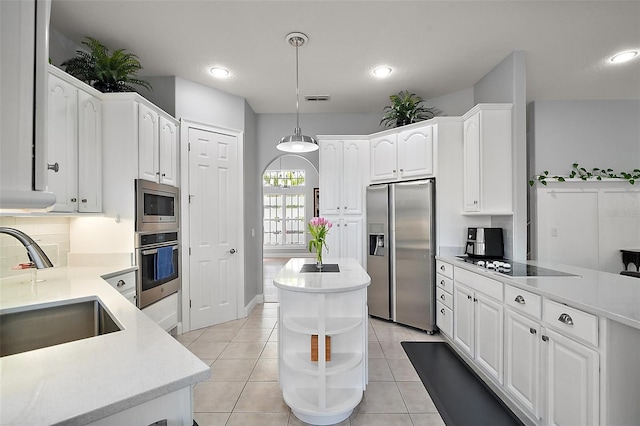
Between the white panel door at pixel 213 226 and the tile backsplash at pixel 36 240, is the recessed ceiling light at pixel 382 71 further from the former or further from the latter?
the tile backsplash at pixel 36 240

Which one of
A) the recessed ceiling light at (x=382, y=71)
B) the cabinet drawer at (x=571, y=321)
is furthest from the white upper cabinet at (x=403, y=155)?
the cabinet drawer at (x=571, y=321)

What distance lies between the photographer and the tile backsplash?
208cm

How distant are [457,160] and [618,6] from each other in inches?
65.2

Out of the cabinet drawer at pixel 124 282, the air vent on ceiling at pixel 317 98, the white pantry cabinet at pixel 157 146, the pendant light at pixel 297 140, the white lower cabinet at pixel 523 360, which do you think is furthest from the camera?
the air vent on ceiling at pixel 317 98

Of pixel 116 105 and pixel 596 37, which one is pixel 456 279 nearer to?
pixel 596 37

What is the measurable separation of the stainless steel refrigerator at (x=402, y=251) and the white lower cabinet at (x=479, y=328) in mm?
585

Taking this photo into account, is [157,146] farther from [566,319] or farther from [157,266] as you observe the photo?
[566,319]

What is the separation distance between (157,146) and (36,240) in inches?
50.0

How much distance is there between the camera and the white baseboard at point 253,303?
4155 mm

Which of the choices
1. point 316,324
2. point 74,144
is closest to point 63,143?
point 74,144

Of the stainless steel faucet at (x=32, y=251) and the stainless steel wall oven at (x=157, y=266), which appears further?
the stainless steel wall oven at (x=157, y=266)

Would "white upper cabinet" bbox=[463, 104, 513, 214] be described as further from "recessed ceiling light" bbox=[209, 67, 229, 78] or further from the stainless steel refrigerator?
"recessed ceiling light" bbox=[209, 67, 229, 78]

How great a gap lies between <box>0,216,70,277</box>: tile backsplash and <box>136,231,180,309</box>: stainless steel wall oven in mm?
559

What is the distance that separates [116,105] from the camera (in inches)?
107
